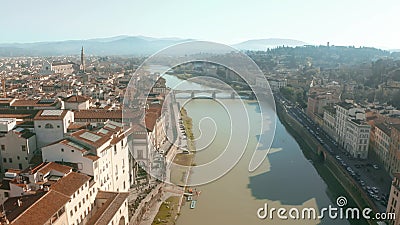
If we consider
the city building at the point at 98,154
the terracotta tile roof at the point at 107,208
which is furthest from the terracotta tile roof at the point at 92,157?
the terracotta tile roof at the point at 107,208

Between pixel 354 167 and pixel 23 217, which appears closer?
pixel 23 217

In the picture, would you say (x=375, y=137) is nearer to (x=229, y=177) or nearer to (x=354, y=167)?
(x=354, y=167)

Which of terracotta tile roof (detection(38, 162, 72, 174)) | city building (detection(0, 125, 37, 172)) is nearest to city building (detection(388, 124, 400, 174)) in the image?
terracotta tile roof (detection(38, 162, 72, 174))

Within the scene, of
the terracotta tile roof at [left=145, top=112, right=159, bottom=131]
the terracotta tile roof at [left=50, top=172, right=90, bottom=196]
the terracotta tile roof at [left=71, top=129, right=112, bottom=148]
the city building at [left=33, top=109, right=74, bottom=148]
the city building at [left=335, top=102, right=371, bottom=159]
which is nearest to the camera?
the terracotta tile roof at [left=50, top=172, right=90, bottom=196]

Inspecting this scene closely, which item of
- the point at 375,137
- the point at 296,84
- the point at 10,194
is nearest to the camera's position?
the point at 10,194

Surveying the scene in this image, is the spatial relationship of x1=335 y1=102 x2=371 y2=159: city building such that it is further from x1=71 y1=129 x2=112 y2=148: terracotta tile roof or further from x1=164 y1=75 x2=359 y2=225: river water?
x1=71 y1=129 x2=112 y2=148: terracotta tile roof

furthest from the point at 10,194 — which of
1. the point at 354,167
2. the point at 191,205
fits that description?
the point at 354,167

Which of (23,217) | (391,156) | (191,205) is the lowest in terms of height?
(191,205)
